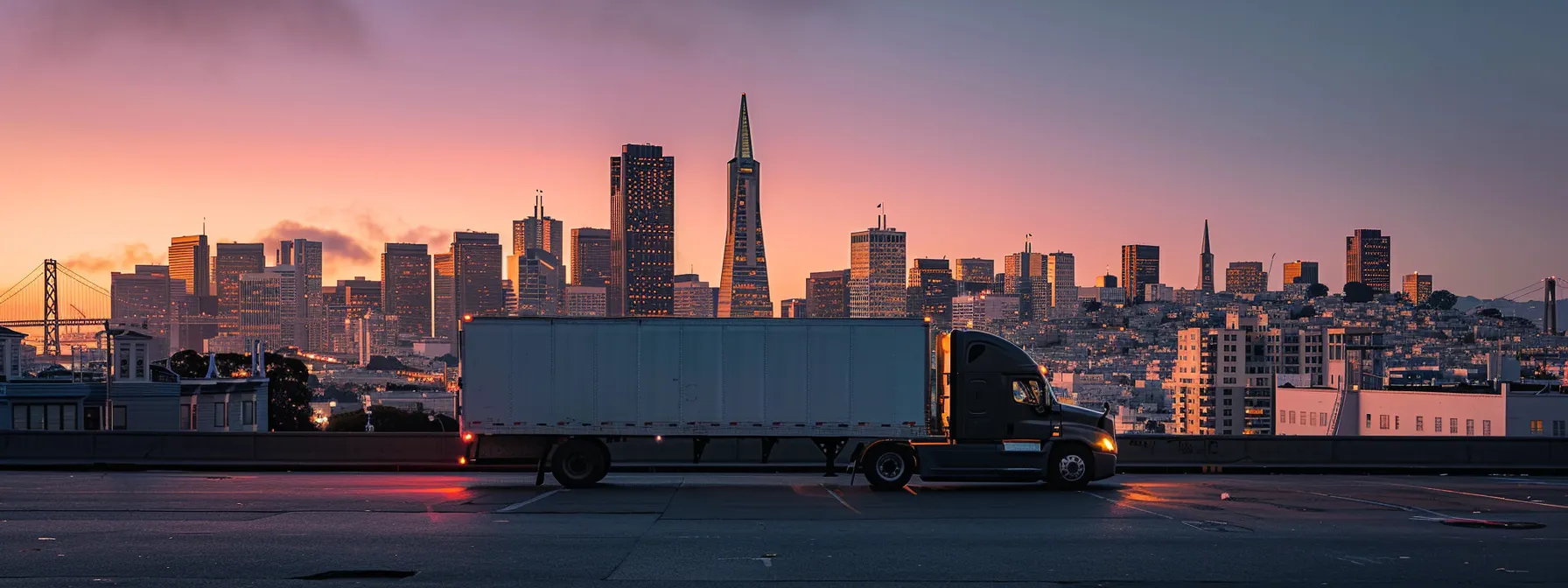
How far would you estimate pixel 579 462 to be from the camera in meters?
25.1

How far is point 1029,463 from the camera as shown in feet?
80.8

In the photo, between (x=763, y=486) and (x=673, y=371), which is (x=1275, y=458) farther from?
(x=673, y=371)

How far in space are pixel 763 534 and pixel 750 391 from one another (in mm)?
6576

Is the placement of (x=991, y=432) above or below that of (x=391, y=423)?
above

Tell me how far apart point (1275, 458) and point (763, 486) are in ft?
39.7

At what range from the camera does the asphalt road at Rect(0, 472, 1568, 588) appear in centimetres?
1462

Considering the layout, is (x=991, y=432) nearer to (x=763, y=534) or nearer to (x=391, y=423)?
(x=763, y=534)

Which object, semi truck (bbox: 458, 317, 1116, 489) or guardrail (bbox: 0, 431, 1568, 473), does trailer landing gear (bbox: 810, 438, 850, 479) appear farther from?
guardrail (bbox: 0, 431, 1568, 473)

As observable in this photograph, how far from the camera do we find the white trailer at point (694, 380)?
24375mm

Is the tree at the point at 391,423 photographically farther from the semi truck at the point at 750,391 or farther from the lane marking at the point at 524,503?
the lane marking at the point at 524,503

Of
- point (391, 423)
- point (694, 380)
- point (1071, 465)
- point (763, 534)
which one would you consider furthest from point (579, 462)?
point (391, 423)

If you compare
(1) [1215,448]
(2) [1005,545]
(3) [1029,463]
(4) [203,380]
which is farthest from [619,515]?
(4) [203,380]

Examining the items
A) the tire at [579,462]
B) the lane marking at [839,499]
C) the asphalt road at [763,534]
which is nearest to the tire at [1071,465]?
the asphalt road at [763,534]

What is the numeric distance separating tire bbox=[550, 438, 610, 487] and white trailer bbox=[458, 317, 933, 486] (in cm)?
48
